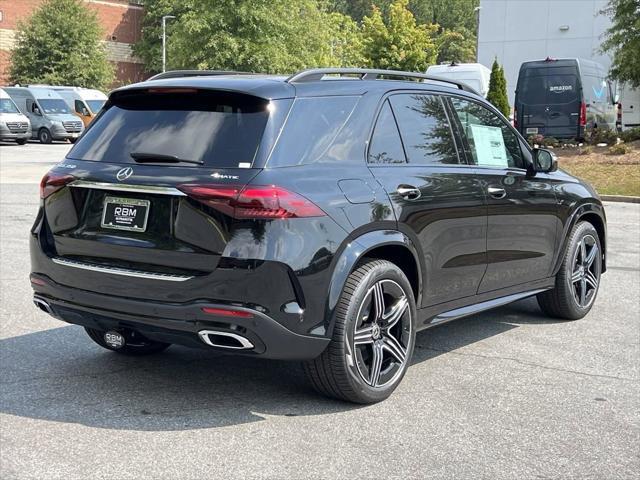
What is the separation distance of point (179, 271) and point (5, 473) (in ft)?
3.93

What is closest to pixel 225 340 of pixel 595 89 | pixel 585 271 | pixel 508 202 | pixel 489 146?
pixel 508 202

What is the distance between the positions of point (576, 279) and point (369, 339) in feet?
9.36

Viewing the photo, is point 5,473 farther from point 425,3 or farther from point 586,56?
point 425,3

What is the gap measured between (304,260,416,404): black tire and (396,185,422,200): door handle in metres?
0.43

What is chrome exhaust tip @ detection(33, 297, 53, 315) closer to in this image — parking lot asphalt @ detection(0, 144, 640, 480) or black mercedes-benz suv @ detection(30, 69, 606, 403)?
black mercedes-benz suv @ detection(30, 69, 606, 403)

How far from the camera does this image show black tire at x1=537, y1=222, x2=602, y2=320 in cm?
655

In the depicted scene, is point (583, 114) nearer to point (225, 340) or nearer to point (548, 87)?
point (548, 87)

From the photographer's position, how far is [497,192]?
5.62 meters

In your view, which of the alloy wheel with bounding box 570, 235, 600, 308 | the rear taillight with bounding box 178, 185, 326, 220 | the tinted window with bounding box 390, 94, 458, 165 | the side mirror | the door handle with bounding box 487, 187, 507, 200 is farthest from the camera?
the alloy wheel with bounding box 570, 235, 600, 308

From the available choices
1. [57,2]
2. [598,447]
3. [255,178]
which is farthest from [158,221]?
[57,2]

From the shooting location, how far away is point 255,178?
4066 millimetres

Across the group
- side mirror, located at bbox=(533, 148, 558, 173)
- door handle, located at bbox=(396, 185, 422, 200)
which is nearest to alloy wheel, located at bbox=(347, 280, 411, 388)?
door handle, located at bbox=(396, 185, 422, 200)

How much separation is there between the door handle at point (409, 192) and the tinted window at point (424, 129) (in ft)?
0.70

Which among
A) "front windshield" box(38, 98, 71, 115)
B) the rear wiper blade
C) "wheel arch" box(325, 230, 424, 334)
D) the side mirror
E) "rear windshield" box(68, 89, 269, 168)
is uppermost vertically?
"rear windshield" box(68, 89, 269, 168)
